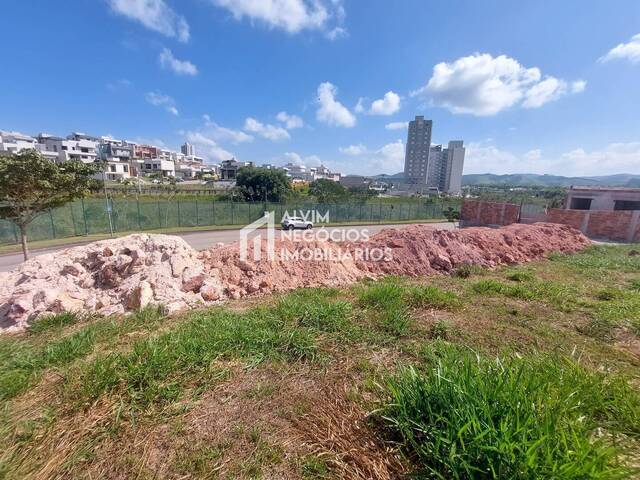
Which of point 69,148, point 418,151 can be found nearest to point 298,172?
point 418,151

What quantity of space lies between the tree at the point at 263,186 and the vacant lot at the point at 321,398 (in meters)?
37.7

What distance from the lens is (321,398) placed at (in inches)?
104

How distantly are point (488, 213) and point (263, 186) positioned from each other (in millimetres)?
31202

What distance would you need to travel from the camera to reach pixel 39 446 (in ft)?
6.89

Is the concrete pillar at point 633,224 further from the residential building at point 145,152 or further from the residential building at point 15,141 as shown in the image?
the residential building at point 145,152

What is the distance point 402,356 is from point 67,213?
77.1 feet

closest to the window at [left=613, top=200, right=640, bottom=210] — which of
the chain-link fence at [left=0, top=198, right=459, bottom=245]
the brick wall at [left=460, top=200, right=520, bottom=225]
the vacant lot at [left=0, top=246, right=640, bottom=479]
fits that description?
the brick wall at [left=460, top=200, right=520, bottom=225]

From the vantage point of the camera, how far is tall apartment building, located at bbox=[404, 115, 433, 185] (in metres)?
126

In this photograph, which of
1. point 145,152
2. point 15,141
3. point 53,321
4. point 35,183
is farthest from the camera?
point 145,152

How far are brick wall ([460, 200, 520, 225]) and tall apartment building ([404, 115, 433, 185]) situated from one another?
107472 millimetres

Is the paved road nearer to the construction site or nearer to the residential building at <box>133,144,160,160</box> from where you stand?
the construction site

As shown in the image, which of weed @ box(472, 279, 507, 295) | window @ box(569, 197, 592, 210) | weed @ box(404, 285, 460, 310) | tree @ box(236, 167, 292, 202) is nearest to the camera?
weed @ box(404, 285, 460, 310)

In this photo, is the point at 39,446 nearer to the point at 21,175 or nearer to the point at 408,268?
the point at 408,268

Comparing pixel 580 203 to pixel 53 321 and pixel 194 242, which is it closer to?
pixel 194 242
